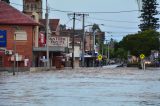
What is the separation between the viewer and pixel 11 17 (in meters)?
86.4

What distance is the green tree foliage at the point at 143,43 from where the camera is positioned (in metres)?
142

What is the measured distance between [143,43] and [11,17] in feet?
208

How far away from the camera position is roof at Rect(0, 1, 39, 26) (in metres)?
85.2

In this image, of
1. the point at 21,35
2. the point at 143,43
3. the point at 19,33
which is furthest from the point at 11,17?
the point at 143,43

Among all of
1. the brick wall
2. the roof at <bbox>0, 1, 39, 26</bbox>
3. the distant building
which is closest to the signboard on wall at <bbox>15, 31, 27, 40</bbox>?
the brick wall

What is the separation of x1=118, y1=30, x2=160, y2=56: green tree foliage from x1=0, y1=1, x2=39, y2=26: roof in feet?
192

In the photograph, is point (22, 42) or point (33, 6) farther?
point (33, 6)

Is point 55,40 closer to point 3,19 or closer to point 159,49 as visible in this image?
point 3,19

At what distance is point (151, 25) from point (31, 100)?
12996cm

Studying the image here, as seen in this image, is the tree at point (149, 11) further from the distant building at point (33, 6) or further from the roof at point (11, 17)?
the roof at point (11, 17)

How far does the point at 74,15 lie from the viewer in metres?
111

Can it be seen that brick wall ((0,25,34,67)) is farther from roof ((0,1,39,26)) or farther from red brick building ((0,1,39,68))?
roof ((0,1,39,26))

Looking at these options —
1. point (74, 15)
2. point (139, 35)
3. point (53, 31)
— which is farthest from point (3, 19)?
point (139, 35)

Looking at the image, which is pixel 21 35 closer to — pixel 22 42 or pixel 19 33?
pixel 19 33
